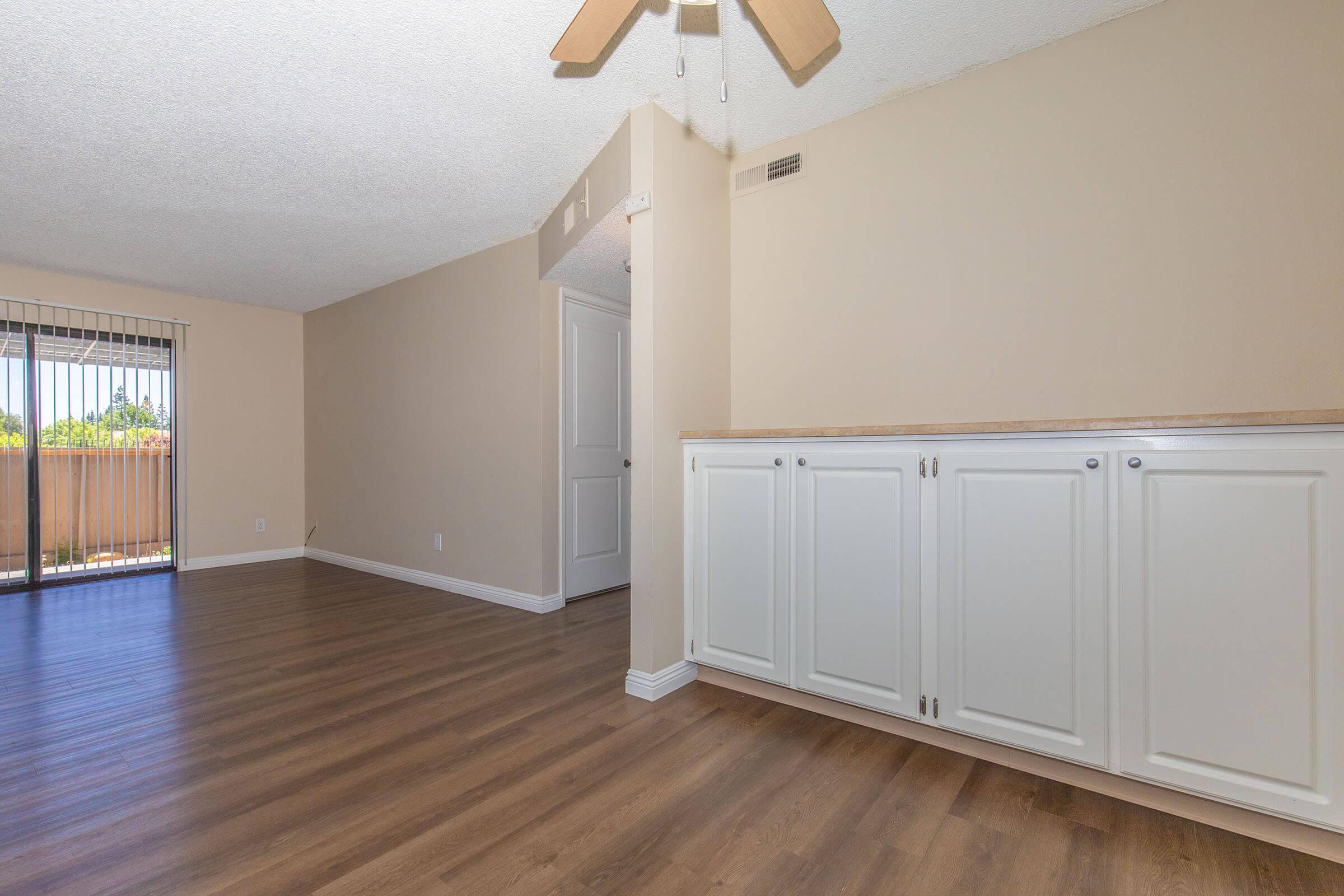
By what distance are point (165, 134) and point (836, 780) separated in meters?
3.68

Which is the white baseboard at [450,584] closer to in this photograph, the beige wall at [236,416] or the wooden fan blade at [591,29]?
the beige wall at [236,416]

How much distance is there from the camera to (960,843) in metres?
1.46

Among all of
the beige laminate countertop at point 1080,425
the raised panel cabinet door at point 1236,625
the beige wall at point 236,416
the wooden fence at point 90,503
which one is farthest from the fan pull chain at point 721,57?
the wooden fence at point 90,503

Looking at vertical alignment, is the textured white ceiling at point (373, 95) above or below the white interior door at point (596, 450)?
above

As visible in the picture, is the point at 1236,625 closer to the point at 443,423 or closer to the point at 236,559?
the point at 443,423

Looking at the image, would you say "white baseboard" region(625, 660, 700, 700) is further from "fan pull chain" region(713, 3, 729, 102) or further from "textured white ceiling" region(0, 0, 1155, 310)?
"textured white ceiling" region(0, 0, 1155, 310)

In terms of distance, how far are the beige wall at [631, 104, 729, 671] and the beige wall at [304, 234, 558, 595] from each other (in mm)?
1529

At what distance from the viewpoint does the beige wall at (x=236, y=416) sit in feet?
17.0

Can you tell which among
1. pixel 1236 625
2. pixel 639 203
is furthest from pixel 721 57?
pixel 1236 625

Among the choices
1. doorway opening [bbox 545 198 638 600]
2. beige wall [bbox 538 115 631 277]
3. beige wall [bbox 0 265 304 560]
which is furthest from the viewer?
beige wall [bbox 0 265 304 560]

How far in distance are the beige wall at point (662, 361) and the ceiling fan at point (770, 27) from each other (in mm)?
713

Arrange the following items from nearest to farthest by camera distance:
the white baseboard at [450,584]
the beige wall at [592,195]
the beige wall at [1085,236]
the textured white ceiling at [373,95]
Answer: the beige wall at [1085,236] < the textured white ceiling at [373,95] < the beige wall at [592,195] < the white baseboard at [450,584]

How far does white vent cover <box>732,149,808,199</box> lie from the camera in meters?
2.67

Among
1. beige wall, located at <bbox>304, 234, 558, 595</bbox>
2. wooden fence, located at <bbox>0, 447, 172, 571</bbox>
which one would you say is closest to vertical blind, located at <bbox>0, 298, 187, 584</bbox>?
wooden fence, located at <bbox>0, 447, 172, 571</bbox>
